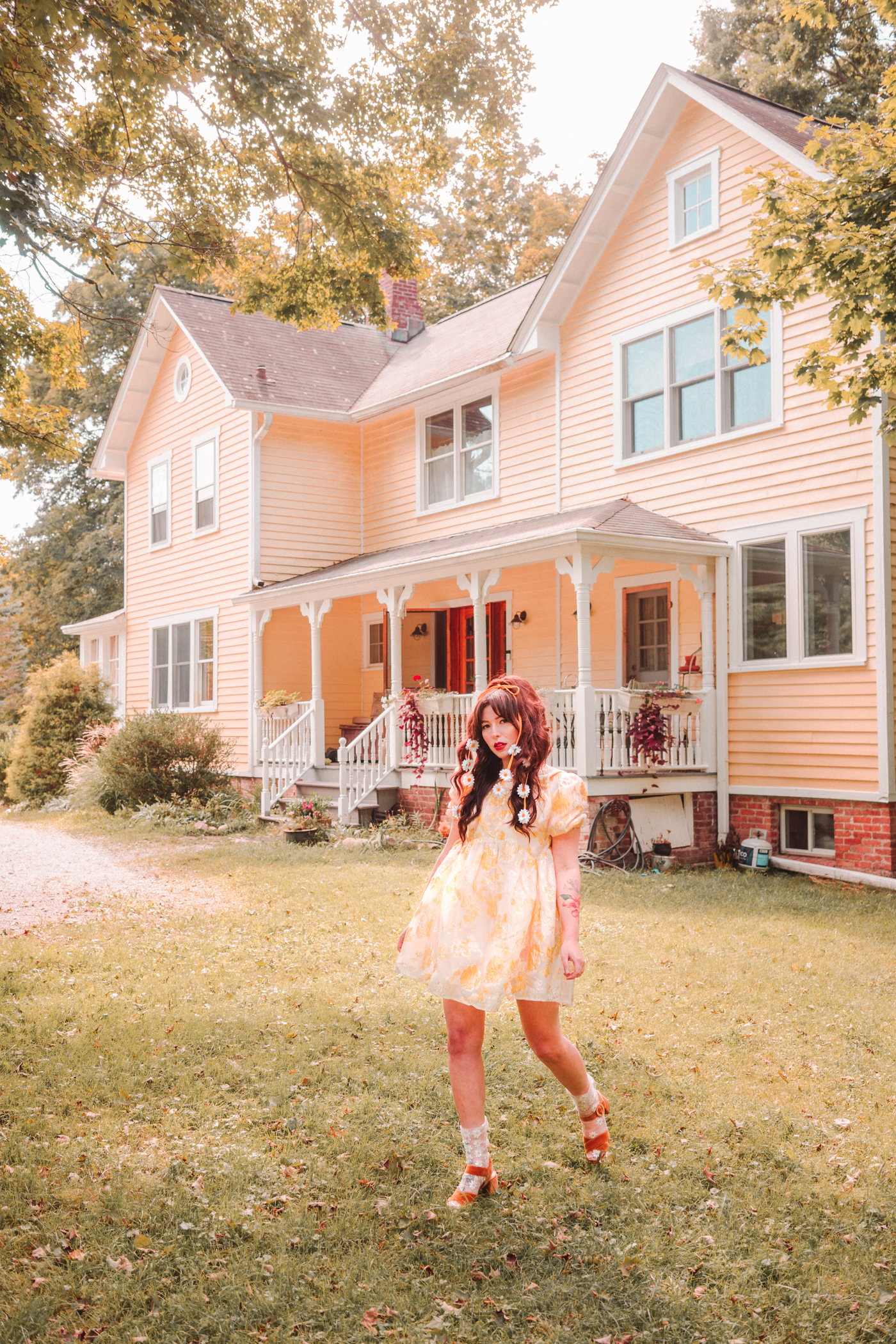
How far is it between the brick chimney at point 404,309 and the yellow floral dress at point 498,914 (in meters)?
19.4

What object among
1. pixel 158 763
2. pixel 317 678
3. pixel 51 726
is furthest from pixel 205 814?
pixel 51 726

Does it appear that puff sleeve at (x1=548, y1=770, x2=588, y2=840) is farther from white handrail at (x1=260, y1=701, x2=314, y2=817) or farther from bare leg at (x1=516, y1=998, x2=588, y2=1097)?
white handrail at (x1=260, y1=701, x2=314, y2=817)

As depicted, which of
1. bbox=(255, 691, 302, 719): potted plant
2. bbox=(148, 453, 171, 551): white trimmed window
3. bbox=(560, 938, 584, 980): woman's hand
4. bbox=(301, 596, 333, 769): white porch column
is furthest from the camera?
bbox=(148, 453, 171, 551): white trimmed window

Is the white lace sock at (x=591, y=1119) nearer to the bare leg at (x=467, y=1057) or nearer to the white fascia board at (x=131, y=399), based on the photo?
the bare leg at (x=467, y=1057)

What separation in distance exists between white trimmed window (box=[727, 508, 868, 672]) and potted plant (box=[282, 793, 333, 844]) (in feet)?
18.4

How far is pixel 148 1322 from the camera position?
129 inches

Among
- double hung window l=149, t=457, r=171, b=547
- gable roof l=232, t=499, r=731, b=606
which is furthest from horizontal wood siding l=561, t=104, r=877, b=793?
double hung window l=149, t=457, r=171, b=547

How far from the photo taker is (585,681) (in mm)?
11844

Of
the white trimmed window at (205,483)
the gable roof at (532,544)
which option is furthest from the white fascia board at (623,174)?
the white trimmed window at (205,483)

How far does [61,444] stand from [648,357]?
7.34m

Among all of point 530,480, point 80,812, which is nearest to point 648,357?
point 530,480

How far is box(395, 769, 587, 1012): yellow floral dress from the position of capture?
3.79 meters

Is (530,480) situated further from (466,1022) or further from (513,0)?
(466,1022)

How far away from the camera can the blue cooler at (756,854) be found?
39.5ft
